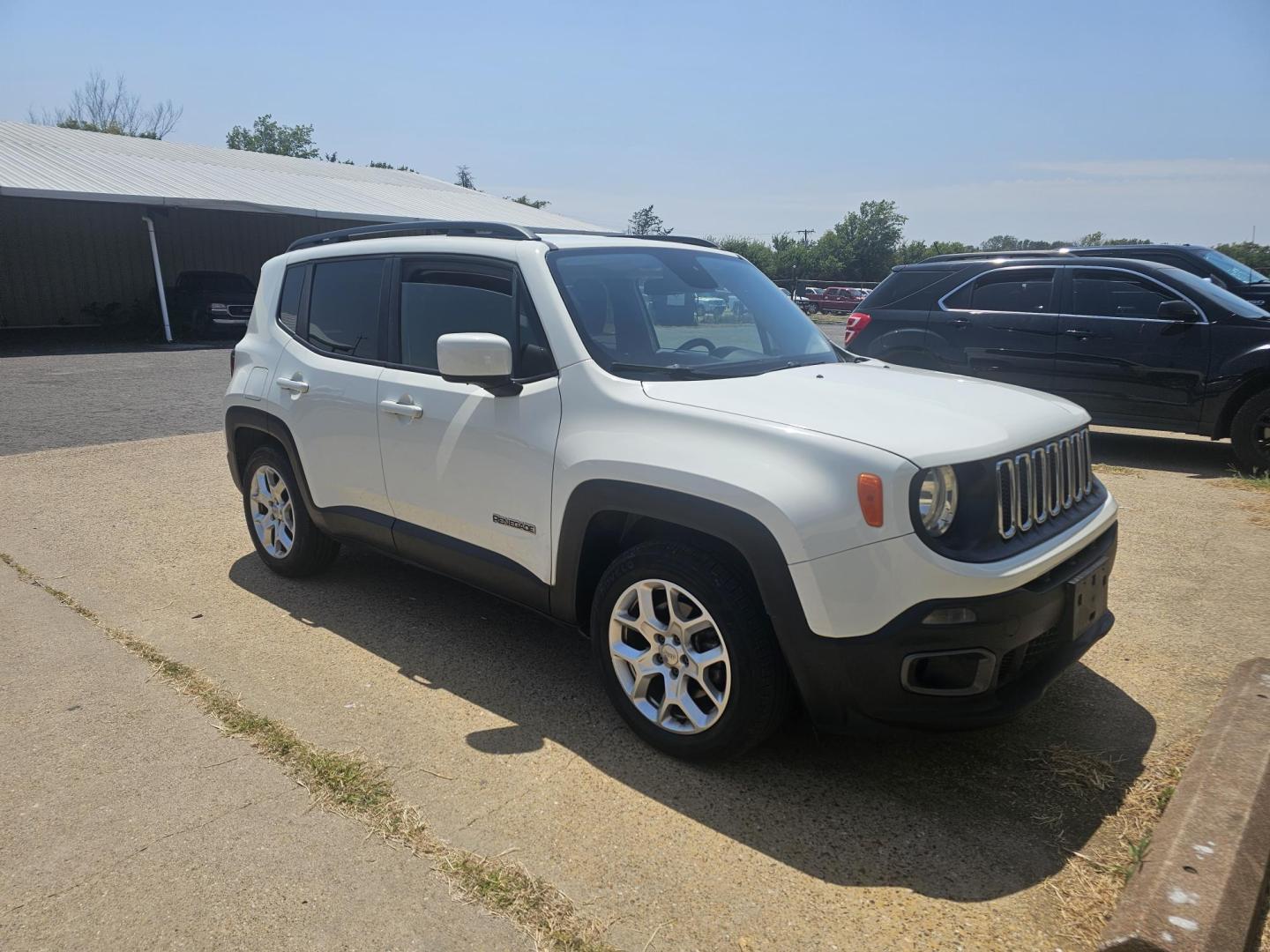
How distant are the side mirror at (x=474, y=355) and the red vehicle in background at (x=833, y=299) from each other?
110 ft

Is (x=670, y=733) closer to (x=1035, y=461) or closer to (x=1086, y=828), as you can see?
(x=1086, y=828)

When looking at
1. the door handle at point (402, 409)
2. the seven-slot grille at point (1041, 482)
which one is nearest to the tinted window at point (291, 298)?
the door handle at point (402, 409)

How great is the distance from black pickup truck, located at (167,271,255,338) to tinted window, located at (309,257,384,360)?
19913 millimetres

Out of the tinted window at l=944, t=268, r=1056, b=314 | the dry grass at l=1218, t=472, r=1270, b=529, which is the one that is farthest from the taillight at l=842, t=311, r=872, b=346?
the dry grass at l=1218, t=472, r=1270, b=529

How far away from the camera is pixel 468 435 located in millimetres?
3811

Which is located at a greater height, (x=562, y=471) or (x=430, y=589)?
(x=562, y=471)

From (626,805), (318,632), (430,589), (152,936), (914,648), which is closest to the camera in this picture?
(152,936)

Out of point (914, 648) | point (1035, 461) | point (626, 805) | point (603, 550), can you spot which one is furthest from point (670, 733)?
point (1035, 461)

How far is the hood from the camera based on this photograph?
286 centimetres

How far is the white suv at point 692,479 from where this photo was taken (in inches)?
109

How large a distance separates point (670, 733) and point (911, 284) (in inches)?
288

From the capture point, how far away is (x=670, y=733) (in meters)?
3.26

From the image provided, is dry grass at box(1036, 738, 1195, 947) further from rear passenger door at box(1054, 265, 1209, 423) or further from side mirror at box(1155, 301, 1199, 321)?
side mirror at box(1155, 301, 1199, 321)

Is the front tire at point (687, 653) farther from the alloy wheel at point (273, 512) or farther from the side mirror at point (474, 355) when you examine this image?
the alloy wheel at point (273, 512)
